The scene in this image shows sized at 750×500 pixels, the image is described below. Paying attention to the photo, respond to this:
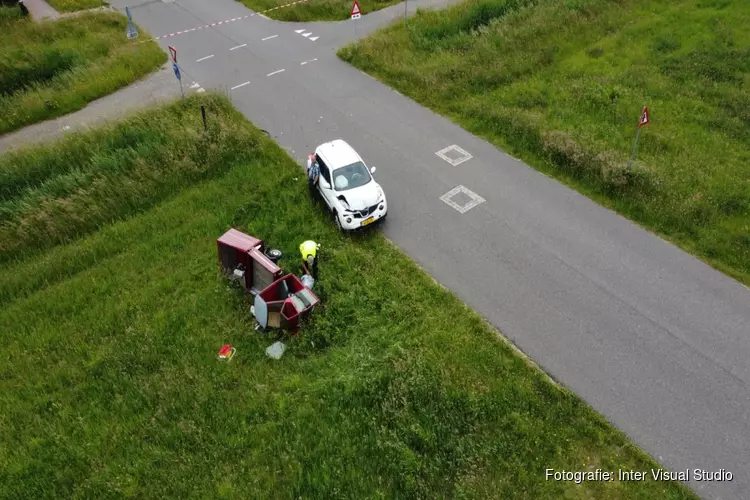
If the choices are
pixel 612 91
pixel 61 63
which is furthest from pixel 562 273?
pixel 61 63

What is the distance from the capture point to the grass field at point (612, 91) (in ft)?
49.0

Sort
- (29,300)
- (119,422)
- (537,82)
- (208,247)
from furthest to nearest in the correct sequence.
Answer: (537,82) → (208,247) → (29,300) → (119,422)

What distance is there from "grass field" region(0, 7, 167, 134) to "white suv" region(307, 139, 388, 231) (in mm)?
11957

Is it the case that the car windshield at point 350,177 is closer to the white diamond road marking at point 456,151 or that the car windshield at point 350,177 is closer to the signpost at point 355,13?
the white diamond road marking at point 456,151

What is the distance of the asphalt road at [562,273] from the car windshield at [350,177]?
1.36 metres

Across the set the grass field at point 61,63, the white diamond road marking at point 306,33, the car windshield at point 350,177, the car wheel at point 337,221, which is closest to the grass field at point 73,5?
the grass field at point 61,63

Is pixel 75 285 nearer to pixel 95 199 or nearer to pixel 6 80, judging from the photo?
pixel 95 199

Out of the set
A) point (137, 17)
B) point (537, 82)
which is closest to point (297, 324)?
point (537, 82)

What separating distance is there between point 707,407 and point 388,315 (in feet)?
21.7

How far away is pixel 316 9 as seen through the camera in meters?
27.0

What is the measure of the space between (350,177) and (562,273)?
20.3 ft

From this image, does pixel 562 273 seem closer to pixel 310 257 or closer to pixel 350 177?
pixel 350 177

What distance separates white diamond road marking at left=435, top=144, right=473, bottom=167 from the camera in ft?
56.2

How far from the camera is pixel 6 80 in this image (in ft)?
71.8
